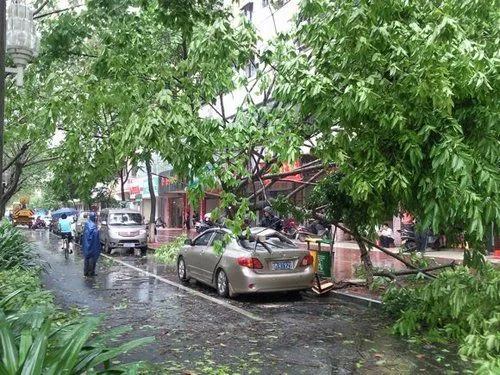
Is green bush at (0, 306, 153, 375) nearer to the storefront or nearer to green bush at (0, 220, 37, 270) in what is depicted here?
green bush at (0, 220, 37, 270)

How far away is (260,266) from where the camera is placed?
1042cm

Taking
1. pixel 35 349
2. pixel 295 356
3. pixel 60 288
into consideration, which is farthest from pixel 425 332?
pixel 60 288

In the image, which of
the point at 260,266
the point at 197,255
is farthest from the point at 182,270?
the point at 260,266

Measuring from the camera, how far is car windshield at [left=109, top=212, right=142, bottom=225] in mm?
23245

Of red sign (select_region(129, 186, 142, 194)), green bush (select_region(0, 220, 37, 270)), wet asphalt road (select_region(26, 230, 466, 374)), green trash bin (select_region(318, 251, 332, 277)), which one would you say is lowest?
wet asphalt road (select_region(26, 230, 466, 374))

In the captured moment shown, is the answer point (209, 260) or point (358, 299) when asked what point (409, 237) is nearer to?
point (358, 299)

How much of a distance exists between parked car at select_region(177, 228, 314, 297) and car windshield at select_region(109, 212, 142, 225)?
12361 millimetres

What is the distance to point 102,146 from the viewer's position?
10562 mm

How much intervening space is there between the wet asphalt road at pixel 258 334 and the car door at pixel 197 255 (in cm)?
40

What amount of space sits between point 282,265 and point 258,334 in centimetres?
276

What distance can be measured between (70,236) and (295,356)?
16.5 m

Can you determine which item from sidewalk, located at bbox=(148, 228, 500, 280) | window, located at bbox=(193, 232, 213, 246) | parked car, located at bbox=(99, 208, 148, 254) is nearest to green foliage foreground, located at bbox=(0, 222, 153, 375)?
window, located at bbox=(193, 232, 213, 246)

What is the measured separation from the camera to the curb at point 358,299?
10.1 meters

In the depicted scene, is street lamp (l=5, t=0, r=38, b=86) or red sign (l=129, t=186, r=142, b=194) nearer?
street lamp (l=5, t=0, r=38, b=86)
